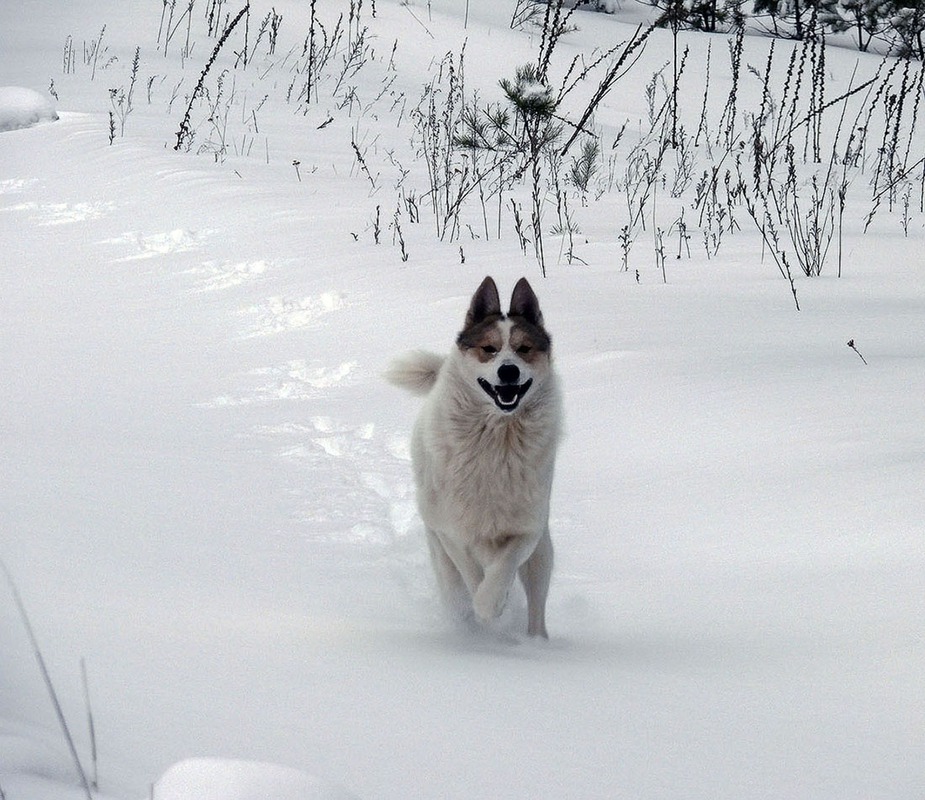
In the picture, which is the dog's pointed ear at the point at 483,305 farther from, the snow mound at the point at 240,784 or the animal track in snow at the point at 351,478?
the snow mound at the point at 240,784

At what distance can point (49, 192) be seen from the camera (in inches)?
297

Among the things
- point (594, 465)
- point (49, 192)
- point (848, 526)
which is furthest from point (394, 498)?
point (49, 192)

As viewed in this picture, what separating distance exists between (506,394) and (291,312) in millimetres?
2511

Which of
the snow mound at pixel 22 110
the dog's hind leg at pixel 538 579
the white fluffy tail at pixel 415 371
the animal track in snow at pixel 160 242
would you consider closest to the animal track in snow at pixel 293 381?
the white fluffy tail at pixel 415 371

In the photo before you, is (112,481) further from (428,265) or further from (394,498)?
(428,265)

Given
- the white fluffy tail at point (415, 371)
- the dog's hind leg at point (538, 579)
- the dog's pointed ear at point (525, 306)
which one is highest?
the dog's pointed ear at point (525, 306)

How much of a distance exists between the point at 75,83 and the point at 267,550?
390 inches

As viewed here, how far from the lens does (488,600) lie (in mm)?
2994

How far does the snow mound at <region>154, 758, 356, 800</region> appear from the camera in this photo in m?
1.10

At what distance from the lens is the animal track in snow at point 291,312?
528cm

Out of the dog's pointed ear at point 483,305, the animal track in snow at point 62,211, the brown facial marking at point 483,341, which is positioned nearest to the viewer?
the brown facial marking at point 483,341

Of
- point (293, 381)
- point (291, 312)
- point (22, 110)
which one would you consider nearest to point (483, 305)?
point (293, 381)

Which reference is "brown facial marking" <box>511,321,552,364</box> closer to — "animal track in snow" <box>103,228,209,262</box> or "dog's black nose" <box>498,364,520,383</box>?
"dog's black nose" <box>498,364,520,383</box>

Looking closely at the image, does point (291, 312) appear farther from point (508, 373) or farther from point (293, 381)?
point (508, 373)
